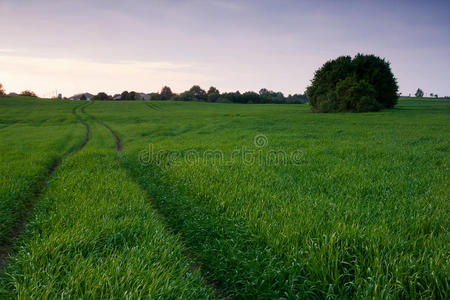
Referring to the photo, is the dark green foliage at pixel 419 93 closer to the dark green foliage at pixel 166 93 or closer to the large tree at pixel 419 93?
the large tree at pixel 419 93

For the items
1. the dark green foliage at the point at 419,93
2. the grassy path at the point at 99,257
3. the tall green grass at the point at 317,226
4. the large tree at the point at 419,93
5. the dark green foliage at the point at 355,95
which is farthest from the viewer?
→ the large tree at the point at 419,93

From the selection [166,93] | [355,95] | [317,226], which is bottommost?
[317,226]

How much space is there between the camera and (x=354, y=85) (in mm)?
41188

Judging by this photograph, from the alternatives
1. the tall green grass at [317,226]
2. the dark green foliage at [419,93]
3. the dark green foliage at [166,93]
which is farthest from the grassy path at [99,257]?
the dark green foliage at [419,93]

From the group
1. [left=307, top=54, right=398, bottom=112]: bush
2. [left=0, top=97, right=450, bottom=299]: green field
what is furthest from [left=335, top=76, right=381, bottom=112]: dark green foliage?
[left=0, top=97, right=450, bottom=299]: green field

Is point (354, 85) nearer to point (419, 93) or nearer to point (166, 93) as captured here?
point (166, 93)

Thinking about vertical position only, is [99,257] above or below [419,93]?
below

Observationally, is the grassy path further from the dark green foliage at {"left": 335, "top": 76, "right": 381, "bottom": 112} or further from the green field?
the dark green foliage at {"left": 335, "top": 76, "right": 381, "bottom": 112}

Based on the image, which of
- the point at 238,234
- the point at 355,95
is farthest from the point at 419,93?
the point at 238,234

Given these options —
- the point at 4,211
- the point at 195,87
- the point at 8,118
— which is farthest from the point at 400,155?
the point at 195,87

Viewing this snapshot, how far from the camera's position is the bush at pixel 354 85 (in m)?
41.2

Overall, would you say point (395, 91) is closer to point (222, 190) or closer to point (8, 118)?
point (222, 190)

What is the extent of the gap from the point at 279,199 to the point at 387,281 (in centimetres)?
264

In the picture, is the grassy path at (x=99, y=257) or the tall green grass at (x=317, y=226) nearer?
the grassy path at (x=99, y=257)
